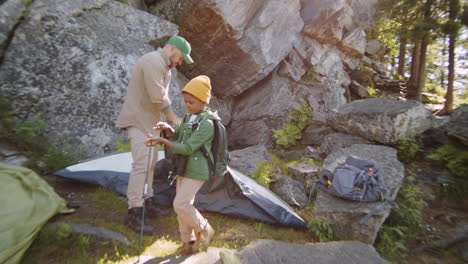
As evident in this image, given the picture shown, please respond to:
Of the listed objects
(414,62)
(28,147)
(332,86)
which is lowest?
(28,147)

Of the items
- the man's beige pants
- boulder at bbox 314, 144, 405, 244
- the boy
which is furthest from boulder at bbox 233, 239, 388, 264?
the man's beige pants

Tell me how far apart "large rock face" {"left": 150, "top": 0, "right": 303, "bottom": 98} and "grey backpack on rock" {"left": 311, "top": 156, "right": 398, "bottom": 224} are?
700 centimetres

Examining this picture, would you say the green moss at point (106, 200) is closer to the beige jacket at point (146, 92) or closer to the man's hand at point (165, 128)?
the beige jacket at point (146, 92)

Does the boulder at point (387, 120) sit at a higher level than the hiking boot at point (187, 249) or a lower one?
higher

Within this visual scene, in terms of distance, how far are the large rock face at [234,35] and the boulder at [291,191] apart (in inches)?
245

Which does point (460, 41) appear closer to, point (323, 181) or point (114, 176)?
point (323, 181)

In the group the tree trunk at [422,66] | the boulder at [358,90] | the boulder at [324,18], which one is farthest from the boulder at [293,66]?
the tree trunk at [422,66]

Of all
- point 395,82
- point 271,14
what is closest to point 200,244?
point 271,14

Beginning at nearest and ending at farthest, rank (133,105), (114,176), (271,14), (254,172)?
(133,105) < (114,176) < (254,172) < (271,14)

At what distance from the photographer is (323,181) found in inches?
203

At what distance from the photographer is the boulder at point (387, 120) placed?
297 inches

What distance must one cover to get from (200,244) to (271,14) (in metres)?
9.96

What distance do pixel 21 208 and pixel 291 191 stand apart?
194 inches

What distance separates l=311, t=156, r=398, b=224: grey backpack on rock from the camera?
4375 millimetres
